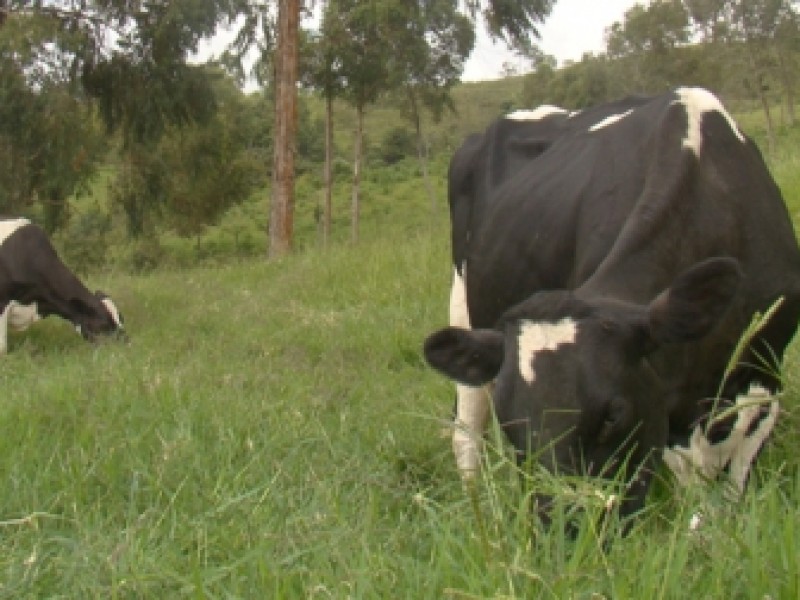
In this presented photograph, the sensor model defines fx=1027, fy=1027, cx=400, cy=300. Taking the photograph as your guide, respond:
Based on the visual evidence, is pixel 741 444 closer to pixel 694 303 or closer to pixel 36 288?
pixel 694 303

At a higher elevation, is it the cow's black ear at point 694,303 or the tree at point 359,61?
the tree at point 359,61

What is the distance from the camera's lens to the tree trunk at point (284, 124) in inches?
719

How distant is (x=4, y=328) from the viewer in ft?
36.0

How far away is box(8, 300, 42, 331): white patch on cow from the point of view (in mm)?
11398

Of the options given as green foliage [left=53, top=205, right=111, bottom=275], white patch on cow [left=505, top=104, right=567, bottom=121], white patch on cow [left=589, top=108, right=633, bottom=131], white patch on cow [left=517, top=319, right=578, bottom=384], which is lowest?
green foliage [left=53, top=205, right=111, bottom=275]

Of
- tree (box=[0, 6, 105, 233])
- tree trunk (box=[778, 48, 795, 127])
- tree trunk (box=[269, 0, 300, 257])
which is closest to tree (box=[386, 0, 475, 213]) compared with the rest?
tree trunk (box=[269, 0, 300, 257])

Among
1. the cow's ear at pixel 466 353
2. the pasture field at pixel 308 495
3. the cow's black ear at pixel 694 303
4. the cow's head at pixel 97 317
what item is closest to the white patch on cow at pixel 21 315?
the cow's head at pixel 97 317

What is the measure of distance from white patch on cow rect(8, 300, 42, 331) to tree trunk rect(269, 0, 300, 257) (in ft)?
22.0

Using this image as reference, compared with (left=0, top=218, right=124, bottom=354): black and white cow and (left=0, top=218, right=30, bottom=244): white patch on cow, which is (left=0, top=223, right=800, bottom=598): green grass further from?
(left=0, top=218, right=30, bottom=244): white patch on cow

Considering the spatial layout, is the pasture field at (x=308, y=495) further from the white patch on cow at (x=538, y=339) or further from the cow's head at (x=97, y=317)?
the cow's head at (x=97, y=317)

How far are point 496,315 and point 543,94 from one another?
4910cm

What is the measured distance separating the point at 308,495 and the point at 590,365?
1.18m

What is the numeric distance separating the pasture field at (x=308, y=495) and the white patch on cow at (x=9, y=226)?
3.06 m

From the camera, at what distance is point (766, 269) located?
423cm
